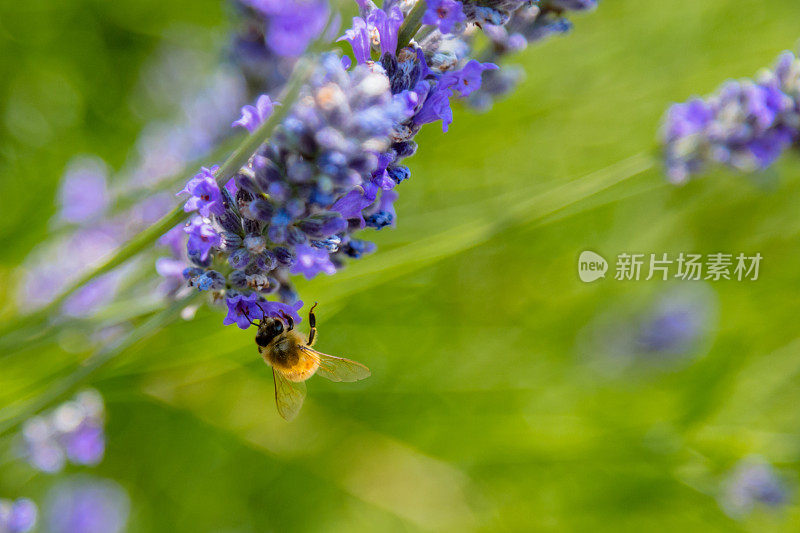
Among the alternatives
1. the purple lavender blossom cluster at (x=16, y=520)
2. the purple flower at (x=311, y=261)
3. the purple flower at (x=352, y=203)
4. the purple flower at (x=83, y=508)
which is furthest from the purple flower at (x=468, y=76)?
the purple flower at (x=83, y=508)

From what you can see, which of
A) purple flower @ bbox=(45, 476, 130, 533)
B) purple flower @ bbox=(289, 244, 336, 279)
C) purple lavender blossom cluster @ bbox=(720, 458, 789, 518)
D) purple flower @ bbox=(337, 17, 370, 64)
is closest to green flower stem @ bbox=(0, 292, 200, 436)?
purple flower @ bbox=(289, 244, 336, 279)

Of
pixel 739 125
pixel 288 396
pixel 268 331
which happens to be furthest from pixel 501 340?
pixel 268 331

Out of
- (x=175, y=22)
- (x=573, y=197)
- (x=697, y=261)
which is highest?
(x=175, y=22)

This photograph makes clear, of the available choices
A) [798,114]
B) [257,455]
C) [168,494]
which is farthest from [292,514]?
[798,114]

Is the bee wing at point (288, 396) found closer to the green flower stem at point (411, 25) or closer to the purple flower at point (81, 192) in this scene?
the green flower stem at point (411, 25)

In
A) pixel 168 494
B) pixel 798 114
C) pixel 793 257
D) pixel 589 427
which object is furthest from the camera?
pixel 793 257

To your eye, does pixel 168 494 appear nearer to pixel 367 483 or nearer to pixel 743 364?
pixel 367 483
